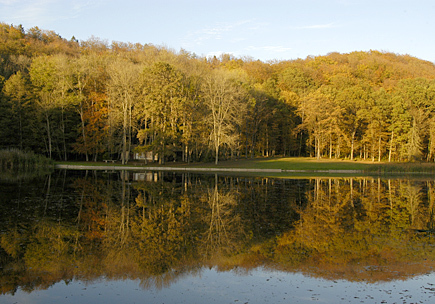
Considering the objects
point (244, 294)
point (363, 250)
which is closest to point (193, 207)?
point (363, 250)

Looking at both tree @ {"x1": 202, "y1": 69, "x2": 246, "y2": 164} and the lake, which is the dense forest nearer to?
tree @ {"x1": 202, "y1": 69, "x2": 246, "y2": 164}

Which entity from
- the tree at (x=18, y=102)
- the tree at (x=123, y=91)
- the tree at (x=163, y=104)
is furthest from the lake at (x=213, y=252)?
the tree at (x=18, y=102)

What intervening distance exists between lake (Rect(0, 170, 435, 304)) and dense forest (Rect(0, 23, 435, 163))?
109ft

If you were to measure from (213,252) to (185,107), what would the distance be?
42.3 metres

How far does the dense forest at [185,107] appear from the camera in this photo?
50.8 meters

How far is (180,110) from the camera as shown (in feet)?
167

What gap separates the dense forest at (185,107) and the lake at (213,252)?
109 feet

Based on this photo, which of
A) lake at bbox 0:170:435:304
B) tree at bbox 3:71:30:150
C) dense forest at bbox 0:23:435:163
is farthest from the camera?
tree at bbox 3:71:30:150

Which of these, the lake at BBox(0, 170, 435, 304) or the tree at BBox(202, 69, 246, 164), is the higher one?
the tree at BBox(202, 69, 246, 164)

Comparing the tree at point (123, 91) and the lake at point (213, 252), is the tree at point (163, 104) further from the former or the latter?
the lake at point (213, 252)

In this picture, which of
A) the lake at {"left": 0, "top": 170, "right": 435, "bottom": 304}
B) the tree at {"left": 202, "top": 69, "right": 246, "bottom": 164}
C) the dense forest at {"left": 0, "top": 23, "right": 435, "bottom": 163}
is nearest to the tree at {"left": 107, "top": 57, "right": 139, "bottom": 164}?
the dense forest at {"left": 0, "top": 23, "right": 435, "bottom": 163}

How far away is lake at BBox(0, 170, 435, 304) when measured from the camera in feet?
25.1

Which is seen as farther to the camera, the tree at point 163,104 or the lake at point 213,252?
the tree at point 163,104

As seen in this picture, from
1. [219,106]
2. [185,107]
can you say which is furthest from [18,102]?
[219,106]
